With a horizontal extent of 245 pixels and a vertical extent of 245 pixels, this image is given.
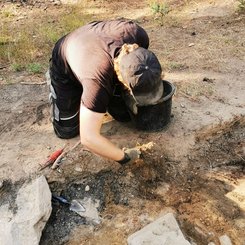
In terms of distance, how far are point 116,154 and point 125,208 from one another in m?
0.43

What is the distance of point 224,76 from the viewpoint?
14.4 feet

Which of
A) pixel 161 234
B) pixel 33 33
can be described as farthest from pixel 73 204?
pixel 33 33

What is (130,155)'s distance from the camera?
3062 millimetres

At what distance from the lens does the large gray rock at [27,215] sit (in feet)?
8.88

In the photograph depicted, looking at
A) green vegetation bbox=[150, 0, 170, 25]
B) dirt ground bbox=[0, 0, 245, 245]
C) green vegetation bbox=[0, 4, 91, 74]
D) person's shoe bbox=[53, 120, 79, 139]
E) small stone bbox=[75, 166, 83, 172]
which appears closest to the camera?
dirt ground bbox=[0, 0, 245, 245]

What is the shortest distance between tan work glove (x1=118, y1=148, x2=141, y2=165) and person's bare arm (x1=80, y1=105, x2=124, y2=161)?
0.43 feet

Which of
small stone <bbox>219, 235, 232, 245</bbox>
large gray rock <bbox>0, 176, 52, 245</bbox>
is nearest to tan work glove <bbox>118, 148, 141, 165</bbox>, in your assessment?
large gray rock <bbox>0, 176, 52, 245</bbox>

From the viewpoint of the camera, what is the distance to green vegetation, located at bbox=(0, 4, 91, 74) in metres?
5.02

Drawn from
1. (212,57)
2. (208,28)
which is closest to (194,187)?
(212,57)

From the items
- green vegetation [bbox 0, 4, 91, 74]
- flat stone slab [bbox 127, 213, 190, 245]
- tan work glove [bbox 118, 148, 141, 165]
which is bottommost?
green vegetation [bbox 0, 4, 91, 74]

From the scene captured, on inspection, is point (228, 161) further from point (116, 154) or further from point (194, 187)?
point (116, 154)

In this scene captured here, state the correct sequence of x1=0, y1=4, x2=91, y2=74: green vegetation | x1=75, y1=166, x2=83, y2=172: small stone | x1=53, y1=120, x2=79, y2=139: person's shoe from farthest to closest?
x1=0, y1=4, x2=91, y2=74: green vegetation, x1=53, y1=120, x2=79, y2=139: person's shoe, x1=75, y1=166, x2=83, y2=172: small stone

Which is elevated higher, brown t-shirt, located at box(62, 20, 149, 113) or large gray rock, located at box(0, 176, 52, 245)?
brown t-shirt, located at box(62, 20, 149, 113)

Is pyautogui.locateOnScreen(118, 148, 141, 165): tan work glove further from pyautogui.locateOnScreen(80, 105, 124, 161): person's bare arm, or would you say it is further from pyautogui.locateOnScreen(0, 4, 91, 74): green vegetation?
pyautogui.locateOnScreen(0, 4, 91, 74): green vegetation
